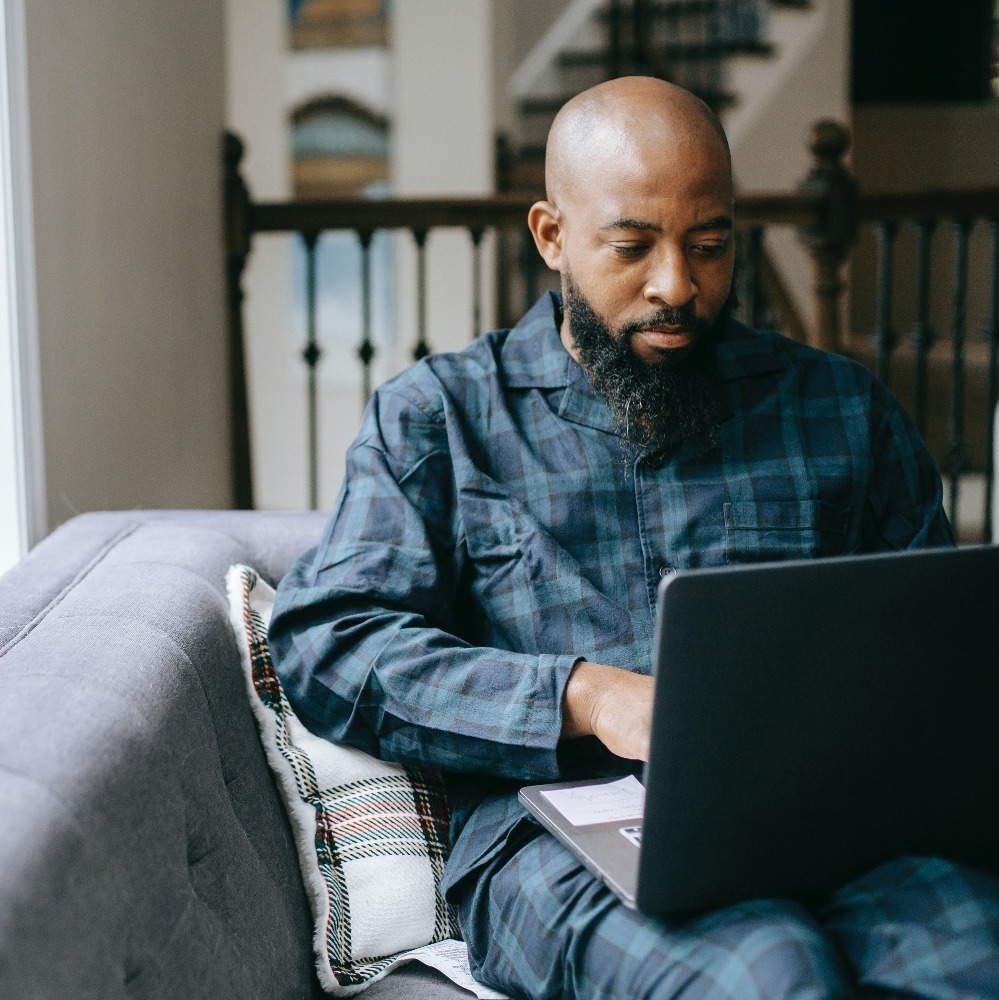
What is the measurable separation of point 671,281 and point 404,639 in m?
0.48

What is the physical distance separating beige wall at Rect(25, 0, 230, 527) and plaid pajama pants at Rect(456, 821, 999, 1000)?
0.97 meters

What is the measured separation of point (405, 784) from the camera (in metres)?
1.35

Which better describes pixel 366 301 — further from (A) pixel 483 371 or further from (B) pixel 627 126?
(B) pixel 627 126

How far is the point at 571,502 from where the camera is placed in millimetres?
1390

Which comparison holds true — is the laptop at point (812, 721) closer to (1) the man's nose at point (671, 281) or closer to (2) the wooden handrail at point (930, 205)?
(1) the man's nose at point (671, 281)

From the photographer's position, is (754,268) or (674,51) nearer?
(754,268)

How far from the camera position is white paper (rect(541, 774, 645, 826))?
1127mm

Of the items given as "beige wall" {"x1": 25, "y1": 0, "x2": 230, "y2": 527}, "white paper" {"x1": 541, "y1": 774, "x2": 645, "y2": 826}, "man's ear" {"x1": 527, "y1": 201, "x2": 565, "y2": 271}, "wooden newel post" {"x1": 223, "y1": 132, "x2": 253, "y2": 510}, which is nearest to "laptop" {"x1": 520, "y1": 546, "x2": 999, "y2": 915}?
"white paper" {"x1": 541, "y1": 774, "x2": 645, "y2": 826}

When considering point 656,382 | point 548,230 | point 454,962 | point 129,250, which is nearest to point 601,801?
point 454,962

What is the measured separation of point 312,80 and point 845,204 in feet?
10.9

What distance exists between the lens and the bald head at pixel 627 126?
1356 mm

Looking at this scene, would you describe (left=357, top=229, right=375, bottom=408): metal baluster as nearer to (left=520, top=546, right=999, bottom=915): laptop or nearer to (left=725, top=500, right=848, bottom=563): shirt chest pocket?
(left=725, top=500, right=848, bottom=563): shirt chest pocket

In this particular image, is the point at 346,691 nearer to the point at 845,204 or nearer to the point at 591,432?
the point at 591,432

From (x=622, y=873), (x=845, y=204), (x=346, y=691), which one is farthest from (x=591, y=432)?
(x=845, y=204)
